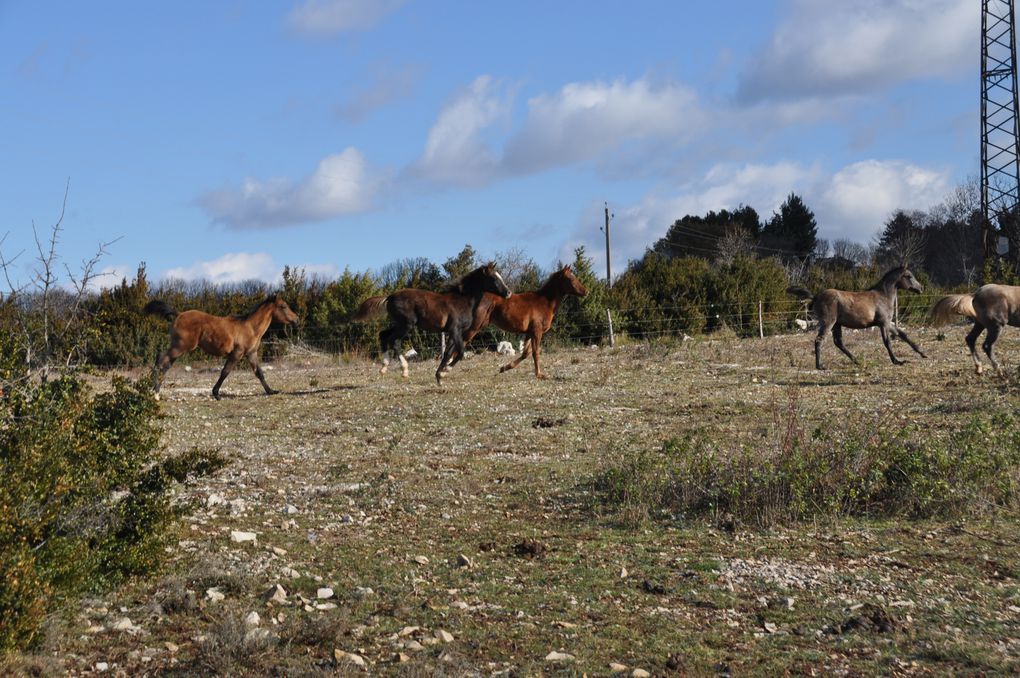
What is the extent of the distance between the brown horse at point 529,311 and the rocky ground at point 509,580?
6.04 m

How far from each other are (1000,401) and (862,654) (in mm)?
8259

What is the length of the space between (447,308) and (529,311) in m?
1.64

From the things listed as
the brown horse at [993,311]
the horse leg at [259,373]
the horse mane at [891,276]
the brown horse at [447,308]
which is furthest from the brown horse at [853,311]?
the horse leg at [259,373]

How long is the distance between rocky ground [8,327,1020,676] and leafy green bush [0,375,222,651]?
282mm

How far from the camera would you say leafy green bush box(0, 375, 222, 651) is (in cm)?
471

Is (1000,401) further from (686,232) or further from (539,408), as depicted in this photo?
(686,232)

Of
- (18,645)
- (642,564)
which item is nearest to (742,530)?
(642,564)

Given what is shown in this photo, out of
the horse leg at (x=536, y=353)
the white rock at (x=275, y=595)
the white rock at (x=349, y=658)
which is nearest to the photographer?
the white rock at (x=349, y=658)

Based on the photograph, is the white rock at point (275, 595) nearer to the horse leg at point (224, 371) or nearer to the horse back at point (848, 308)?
the horse leg at point (224, 371)

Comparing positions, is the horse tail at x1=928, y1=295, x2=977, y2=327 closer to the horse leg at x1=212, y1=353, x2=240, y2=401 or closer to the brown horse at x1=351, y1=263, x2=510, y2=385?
the brown horse at x1=351, y1=263, x2=510, y2=385

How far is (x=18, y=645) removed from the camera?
4.71m

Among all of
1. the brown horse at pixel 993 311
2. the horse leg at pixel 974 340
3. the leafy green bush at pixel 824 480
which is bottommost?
the leafy green bush at pixel 824 480

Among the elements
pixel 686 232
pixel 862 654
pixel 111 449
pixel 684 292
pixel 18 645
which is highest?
pixel 686 232

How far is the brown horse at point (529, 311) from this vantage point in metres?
18.0
